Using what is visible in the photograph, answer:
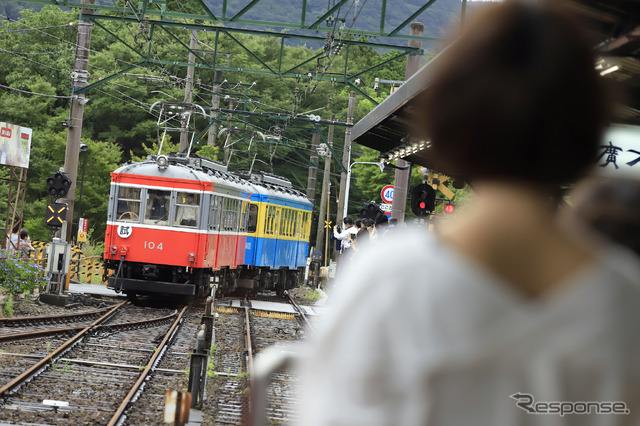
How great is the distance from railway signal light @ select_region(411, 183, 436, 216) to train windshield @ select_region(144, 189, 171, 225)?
5408 millimetres

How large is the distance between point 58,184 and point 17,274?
2.73 meters

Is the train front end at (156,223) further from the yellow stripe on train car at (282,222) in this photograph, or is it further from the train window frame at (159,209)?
the yellow stripe on train car at (282,222)

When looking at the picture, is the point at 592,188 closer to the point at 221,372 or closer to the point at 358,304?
the point at 358,304

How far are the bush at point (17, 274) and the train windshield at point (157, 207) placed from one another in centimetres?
275

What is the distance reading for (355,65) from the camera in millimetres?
67812

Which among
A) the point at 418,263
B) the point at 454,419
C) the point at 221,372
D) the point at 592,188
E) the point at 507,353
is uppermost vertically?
the point at 592,188

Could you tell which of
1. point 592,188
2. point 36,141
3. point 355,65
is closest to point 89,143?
point 36,141

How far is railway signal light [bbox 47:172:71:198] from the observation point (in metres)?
19.9

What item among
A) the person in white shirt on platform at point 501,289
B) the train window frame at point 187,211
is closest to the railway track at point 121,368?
the train window frame at point 187,211

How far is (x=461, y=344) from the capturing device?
1.39m

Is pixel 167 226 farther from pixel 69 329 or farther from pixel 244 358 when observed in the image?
pixel 244 358

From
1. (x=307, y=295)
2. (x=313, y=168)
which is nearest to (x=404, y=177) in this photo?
(x=307, y=295)

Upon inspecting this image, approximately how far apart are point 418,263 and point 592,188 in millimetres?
1145

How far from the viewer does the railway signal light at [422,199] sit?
18438 millimetres
